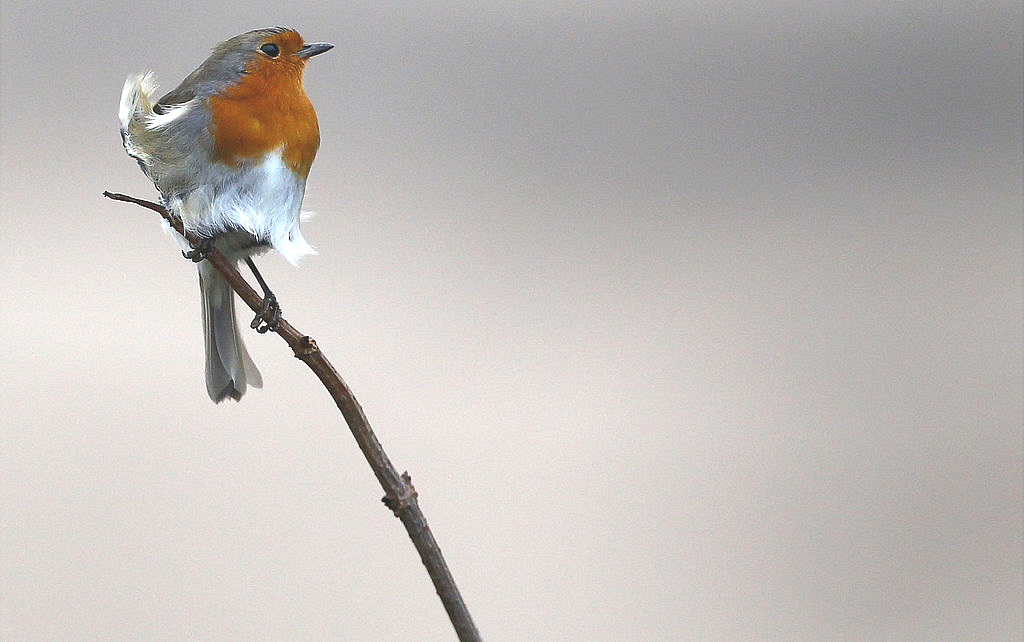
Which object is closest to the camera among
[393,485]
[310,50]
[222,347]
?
[393,485]

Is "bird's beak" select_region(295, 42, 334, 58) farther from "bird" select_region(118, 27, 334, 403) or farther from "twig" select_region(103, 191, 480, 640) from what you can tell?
"twig" select_region(103, 191, 480, 640)

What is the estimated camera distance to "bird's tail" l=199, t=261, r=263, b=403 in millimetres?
486

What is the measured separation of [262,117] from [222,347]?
151 millimetres

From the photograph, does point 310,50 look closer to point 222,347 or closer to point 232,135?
point 232,135

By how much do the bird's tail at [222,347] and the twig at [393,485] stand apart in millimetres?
181

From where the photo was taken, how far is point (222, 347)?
1.66 feet

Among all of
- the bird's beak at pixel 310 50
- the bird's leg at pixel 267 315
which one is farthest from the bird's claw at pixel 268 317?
the bird's beak at pixel 310 50

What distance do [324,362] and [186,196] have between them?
180 mm

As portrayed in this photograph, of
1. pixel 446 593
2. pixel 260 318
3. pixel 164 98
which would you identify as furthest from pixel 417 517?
pixel 164 98

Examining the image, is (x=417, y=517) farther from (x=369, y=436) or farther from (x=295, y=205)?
(x=295, y=205)

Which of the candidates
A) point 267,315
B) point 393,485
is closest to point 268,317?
point 267,315

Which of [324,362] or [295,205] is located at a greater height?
[295,205]

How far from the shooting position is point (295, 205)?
18.5 inches

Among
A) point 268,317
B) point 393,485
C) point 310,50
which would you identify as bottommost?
point 393,485
